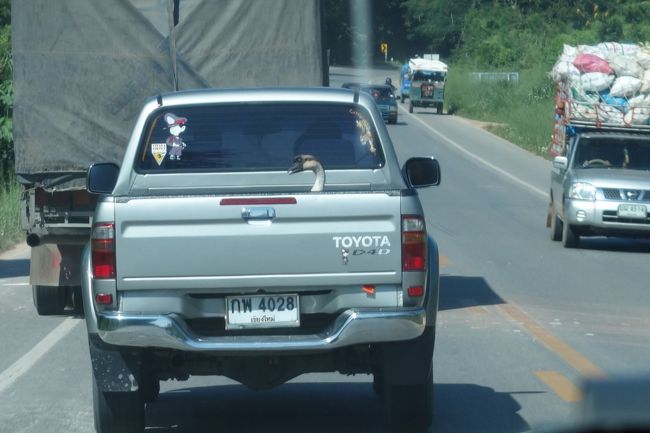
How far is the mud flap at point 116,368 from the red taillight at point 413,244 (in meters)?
1.42

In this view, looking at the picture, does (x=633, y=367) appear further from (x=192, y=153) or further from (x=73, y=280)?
(x=73, y=280)

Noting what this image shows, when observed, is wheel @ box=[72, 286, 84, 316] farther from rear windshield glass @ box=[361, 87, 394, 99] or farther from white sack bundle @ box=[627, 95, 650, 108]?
rear windshield glass @ box=[361, 87, 394, 99]

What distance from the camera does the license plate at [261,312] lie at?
20.3 feet

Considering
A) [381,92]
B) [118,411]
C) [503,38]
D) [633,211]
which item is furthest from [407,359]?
[503,38]

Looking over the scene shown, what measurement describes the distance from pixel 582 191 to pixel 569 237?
0.75 meters

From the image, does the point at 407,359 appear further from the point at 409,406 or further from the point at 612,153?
the point at 612,153

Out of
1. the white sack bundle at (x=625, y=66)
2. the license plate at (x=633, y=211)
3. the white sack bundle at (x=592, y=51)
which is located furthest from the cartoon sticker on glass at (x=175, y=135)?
the white sack bundle at (x=592, y=51)

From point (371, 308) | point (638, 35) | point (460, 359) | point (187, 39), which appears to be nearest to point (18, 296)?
point (187, 39)

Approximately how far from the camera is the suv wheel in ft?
21.9

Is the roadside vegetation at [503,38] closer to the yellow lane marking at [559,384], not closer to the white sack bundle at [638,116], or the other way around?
A: the white sack bundle at [638,116]

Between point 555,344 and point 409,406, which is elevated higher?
point 409,406

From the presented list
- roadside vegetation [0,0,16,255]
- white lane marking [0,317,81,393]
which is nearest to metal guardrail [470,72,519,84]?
roadside vegetation [0,0,16,255]

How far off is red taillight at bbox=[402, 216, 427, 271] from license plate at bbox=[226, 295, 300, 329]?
58 cm

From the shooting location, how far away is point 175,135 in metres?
7.07
